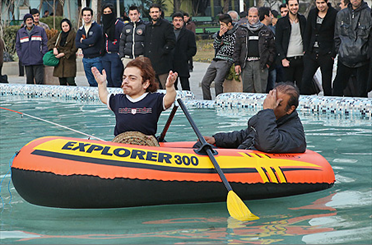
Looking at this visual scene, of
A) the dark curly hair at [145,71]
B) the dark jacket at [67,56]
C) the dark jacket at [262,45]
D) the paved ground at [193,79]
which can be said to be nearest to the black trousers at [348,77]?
the dark jacket at [262,45]

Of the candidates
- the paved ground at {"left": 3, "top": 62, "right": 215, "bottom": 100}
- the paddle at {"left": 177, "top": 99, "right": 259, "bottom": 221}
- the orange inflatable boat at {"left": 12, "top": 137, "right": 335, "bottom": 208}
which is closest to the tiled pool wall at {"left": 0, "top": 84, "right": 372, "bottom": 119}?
the paved ground at {"left": 3, "top": 62, "right": 215, "bottom": 100}

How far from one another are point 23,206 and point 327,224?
7.33 ft

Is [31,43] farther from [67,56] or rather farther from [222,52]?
[222,52]

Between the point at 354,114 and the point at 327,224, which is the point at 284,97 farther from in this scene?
the point at 354,114

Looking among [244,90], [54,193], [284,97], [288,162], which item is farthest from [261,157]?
[244,90]

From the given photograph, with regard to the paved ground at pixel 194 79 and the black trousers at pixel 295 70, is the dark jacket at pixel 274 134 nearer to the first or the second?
the black trousers at pixel 295 70

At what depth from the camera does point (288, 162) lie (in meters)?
5.06

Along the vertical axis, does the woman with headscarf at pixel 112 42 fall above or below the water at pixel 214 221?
above

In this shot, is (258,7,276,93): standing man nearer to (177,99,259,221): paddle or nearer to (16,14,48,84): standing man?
(16,14,48,84): standing man

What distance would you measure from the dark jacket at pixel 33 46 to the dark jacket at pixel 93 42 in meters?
1.53

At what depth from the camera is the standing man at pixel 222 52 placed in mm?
10227

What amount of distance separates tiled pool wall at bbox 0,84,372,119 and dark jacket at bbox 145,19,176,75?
564 millimetres

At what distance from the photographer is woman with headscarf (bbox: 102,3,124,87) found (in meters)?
11.7

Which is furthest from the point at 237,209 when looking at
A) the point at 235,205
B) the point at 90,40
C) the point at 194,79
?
the point at 194,79
